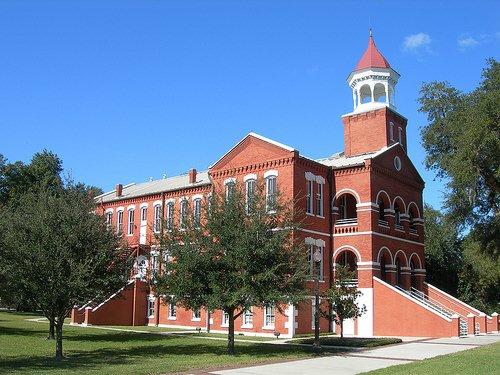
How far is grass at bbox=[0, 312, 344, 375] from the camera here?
18.8m

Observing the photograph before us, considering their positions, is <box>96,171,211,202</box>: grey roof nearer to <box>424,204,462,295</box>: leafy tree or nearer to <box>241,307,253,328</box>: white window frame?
<box>241,307,253,328</box>: white window frame

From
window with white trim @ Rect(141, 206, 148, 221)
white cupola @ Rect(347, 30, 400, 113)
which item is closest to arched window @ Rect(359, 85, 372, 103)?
white cupola @ Rect(347, 30, 400, 113)

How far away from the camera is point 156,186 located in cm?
5262

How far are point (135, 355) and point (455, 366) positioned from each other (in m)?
12.4

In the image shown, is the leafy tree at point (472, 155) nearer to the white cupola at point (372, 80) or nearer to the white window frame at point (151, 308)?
the white cupola at point (372, 80)

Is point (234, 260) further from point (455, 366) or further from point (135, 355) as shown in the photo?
point (455, 366)

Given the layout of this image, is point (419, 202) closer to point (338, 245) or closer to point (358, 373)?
point (338, 245)

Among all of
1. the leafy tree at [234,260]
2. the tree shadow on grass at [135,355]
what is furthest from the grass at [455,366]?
the leafy tree at [234,260]

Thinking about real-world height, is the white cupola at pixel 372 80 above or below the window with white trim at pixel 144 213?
above

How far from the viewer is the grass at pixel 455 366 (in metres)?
16.6

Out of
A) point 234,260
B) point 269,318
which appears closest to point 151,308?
point 269,318

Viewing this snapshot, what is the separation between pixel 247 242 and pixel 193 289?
3046mm

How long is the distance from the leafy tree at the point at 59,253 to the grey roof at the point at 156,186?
20543mm

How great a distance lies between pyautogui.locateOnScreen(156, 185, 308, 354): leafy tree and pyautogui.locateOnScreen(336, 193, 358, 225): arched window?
1343 cm
